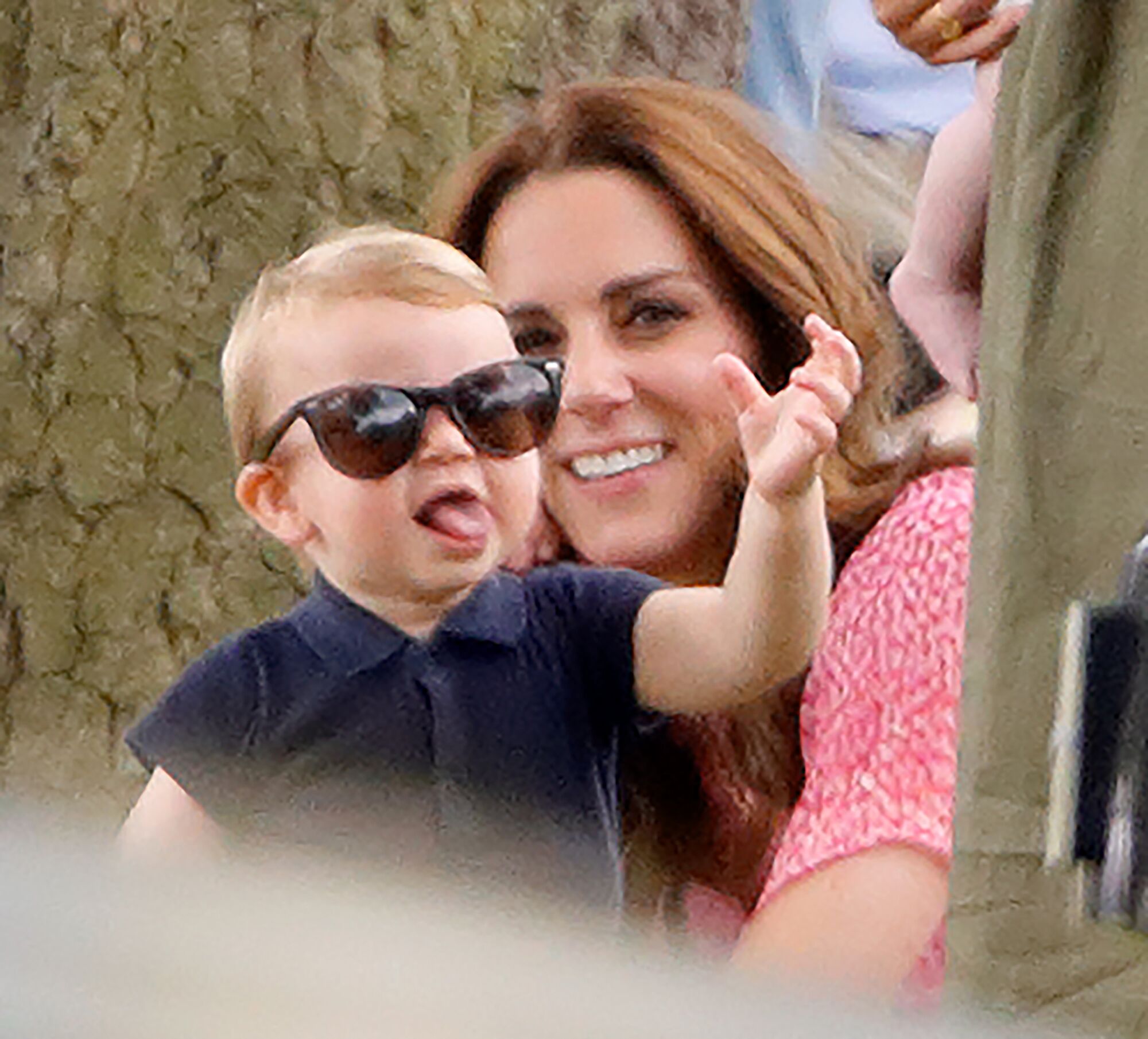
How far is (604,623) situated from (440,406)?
154mm

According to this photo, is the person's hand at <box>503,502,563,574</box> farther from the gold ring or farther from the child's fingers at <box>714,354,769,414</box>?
the gold ring

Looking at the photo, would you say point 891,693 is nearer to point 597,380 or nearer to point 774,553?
point 774,553

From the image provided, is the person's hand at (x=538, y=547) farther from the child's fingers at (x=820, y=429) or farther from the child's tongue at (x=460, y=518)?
the child's fingers at (x=820, y=429)

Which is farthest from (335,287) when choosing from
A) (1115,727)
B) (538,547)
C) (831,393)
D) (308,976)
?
(308,976)

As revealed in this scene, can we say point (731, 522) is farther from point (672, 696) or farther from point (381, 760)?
point (381, 760)

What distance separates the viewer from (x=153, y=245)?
1076 millimetres

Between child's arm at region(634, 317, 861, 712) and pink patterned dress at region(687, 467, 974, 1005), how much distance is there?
2 centimetres

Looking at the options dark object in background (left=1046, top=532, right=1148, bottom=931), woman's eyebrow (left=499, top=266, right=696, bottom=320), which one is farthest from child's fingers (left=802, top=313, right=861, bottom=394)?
dark object in background (left=1046, top=532, right=1148, bottom=931)

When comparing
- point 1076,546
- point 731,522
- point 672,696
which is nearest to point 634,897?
point 672,696

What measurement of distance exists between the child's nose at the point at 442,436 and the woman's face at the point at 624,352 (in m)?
0.05

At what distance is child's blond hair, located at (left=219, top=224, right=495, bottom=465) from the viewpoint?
96 cm

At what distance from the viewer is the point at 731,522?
0.92m

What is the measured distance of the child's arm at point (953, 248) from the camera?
877 millimetres

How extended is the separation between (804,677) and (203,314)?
43 cm
